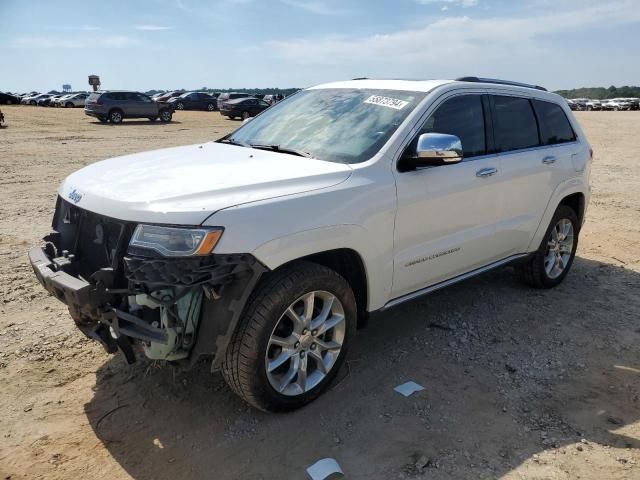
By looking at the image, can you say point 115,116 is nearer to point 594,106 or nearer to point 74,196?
point 74,196

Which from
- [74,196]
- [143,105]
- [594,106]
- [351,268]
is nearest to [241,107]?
[143,105]

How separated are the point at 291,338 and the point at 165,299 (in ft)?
2.53

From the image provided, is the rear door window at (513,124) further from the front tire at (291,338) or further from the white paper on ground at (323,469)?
the white paper on ground at (323,469)

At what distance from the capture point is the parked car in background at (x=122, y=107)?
27.2 metres

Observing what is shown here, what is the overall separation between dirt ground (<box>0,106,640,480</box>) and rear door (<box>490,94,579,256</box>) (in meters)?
0.78

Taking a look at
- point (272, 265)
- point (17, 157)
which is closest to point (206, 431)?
point (272, 265)

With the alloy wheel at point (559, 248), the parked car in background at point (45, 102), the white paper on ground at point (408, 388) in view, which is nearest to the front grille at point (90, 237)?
the white paper on ground at point (408, 388)

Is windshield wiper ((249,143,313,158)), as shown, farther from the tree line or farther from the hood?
the tree line

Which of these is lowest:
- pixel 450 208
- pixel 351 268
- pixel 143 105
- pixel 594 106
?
pixel 351 268

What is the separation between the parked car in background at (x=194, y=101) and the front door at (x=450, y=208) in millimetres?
40087

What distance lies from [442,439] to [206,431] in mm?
1329

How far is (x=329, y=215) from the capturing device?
3.02 m

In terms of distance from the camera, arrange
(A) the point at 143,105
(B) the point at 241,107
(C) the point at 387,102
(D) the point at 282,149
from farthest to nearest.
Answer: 1. (B) the point at 241,107
2. (A) the point at 143,105
3. (C) the point at 387,102
4. (D) the point at 282,149

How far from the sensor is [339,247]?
3109mm
